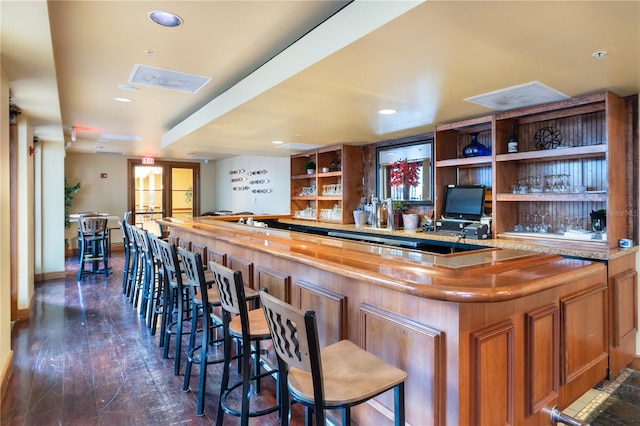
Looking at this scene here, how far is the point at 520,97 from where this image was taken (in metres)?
2.94

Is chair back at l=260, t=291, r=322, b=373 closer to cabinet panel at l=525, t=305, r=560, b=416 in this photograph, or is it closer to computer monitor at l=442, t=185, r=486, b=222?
cabinet panel at l=525, t=305, r=560, b=416

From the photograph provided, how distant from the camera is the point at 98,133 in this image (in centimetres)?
589

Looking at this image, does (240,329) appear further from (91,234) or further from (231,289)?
(91,234)

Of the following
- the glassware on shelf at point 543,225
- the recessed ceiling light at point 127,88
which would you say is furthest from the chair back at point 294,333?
the glassware on shelf at point 543,225

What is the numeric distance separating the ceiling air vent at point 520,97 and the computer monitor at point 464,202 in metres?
0.97

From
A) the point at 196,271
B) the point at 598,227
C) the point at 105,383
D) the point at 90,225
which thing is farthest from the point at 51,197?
the point at 598,227

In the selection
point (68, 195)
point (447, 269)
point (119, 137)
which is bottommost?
point (447, 269)

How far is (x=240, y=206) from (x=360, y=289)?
7444 millimetres

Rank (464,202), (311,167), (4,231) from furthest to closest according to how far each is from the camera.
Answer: (311,167), (464,202), (4,231)

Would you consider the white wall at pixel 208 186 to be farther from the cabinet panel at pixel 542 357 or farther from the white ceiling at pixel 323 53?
the cabinet panel at pixel 542 357

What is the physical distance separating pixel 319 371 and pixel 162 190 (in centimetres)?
926

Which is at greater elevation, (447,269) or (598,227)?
(598,227)

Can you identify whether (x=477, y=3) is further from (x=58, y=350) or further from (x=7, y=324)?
(x=58, y=350)

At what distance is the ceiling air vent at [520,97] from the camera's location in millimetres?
2705
